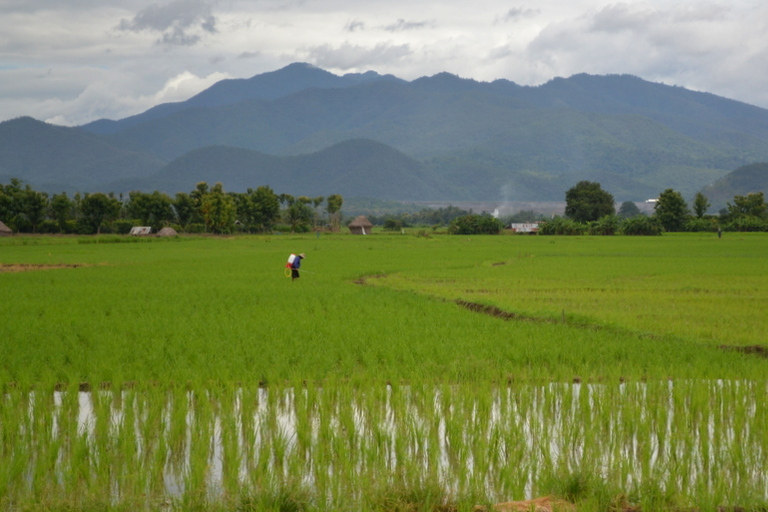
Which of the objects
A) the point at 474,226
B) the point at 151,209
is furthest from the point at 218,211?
the point at 474,226

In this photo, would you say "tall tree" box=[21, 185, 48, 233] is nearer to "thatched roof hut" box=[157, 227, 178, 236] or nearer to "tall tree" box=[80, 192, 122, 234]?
"tall tree" box=[80, 192, 122, 234]

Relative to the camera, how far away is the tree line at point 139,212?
63616 mm

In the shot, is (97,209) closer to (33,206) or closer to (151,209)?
(33,206)

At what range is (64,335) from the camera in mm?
9664

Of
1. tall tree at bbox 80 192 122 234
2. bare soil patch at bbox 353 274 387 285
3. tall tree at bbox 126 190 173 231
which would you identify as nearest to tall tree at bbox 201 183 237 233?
tall tree at bbox 126 190 173 231

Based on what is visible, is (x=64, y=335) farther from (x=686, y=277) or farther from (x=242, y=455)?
(x=686, y=277)

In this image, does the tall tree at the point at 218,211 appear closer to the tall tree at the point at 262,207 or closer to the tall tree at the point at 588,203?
the tall tree at the point at 262,207

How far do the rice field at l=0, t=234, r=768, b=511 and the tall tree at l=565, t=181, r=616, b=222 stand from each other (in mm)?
66004

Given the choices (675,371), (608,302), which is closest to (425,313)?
(608,302)

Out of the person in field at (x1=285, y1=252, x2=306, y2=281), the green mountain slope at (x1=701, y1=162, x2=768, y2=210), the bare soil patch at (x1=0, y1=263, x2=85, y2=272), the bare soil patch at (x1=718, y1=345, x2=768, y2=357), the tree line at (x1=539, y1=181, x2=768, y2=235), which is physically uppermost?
the green mountain slope at (x1=701, y1=162, x2=768, y2=210)

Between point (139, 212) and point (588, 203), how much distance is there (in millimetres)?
46567

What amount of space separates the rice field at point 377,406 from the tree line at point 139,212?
56.0 metres

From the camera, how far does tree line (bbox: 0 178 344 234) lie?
63.6m

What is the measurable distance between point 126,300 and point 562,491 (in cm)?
1139
